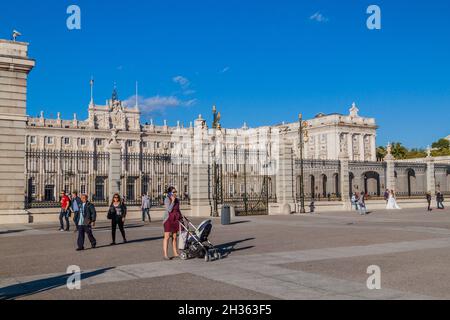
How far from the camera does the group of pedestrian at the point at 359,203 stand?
32.7m

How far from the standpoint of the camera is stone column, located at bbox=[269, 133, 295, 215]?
33144mm

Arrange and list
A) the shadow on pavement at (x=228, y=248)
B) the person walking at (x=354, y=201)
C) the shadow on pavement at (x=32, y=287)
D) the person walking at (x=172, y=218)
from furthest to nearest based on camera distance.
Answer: the person walking at (x=354, y=201) < the shadow on pavement at (x=228, y=248) < the person walking at (x=172, y=218) < the shadow on pavement at (x=32, y=287)

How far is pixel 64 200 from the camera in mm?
21109

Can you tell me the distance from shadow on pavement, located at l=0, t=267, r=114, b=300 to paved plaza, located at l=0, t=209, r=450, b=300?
17 millimetres

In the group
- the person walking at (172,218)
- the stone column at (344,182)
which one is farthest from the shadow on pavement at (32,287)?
the stone column at (344,182)

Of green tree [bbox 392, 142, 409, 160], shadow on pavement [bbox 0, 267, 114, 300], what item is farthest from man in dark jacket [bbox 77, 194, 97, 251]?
green tree [bbox 392, 142, 409, 160]

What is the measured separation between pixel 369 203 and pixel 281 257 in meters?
30.3

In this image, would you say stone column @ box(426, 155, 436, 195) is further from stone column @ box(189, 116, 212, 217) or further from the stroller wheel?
the stroller wheel

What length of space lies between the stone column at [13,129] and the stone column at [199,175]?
981 centimetres

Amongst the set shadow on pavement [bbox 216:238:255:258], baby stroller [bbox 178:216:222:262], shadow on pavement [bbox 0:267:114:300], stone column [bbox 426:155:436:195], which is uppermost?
stone column [bbox 426:155:436:195]

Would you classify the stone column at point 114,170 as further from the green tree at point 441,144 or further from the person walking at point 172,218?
the green tree at point 441,144

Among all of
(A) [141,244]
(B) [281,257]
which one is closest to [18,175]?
(A) [141,244]

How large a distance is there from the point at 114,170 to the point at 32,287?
63.8 feet
